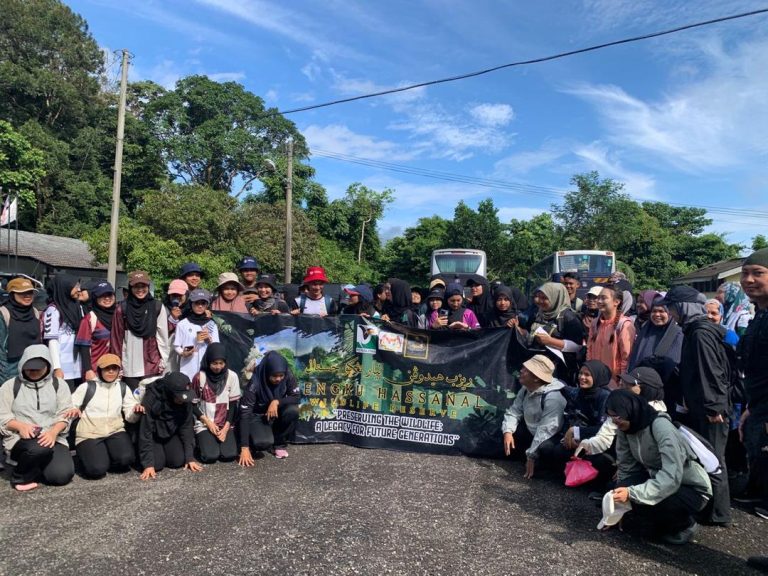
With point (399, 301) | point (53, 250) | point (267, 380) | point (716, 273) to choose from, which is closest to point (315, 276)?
point (399, 301)

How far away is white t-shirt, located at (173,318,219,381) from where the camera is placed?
5.29 meters

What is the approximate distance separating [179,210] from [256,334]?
628 inches

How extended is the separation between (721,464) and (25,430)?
18.0ft

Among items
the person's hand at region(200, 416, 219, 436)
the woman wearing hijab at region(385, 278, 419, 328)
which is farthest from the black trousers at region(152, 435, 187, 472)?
the woman wearing hijab at region(385, 278, 419, 328)

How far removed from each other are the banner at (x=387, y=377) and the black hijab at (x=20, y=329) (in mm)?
1716

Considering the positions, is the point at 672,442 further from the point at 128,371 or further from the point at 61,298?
the point at 61,298

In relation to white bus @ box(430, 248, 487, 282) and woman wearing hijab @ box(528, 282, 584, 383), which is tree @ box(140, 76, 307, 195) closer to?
white bus @ box(430, 248, 487, 282)

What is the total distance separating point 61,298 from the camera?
527 cm

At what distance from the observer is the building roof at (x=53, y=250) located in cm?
2439

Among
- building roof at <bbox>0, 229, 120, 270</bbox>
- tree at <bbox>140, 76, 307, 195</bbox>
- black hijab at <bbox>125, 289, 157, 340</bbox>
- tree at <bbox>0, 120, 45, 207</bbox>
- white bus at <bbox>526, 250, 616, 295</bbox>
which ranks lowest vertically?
black hijab at <bbox>125, 289, 157, 340</bbox>

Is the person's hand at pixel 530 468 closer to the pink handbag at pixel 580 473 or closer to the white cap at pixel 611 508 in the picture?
the pink handbag at pixel 580 473

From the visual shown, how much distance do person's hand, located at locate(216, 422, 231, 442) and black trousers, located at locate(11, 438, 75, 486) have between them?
4.02ft

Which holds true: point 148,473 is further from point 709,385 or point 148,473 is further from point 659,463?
point 709,385

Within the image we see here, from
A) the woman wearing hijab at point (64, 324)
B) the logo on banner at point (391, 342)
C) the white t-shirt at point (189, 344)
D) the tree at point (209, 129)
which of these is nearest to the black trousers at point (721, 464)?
the logo on banner at point (391, 342)
